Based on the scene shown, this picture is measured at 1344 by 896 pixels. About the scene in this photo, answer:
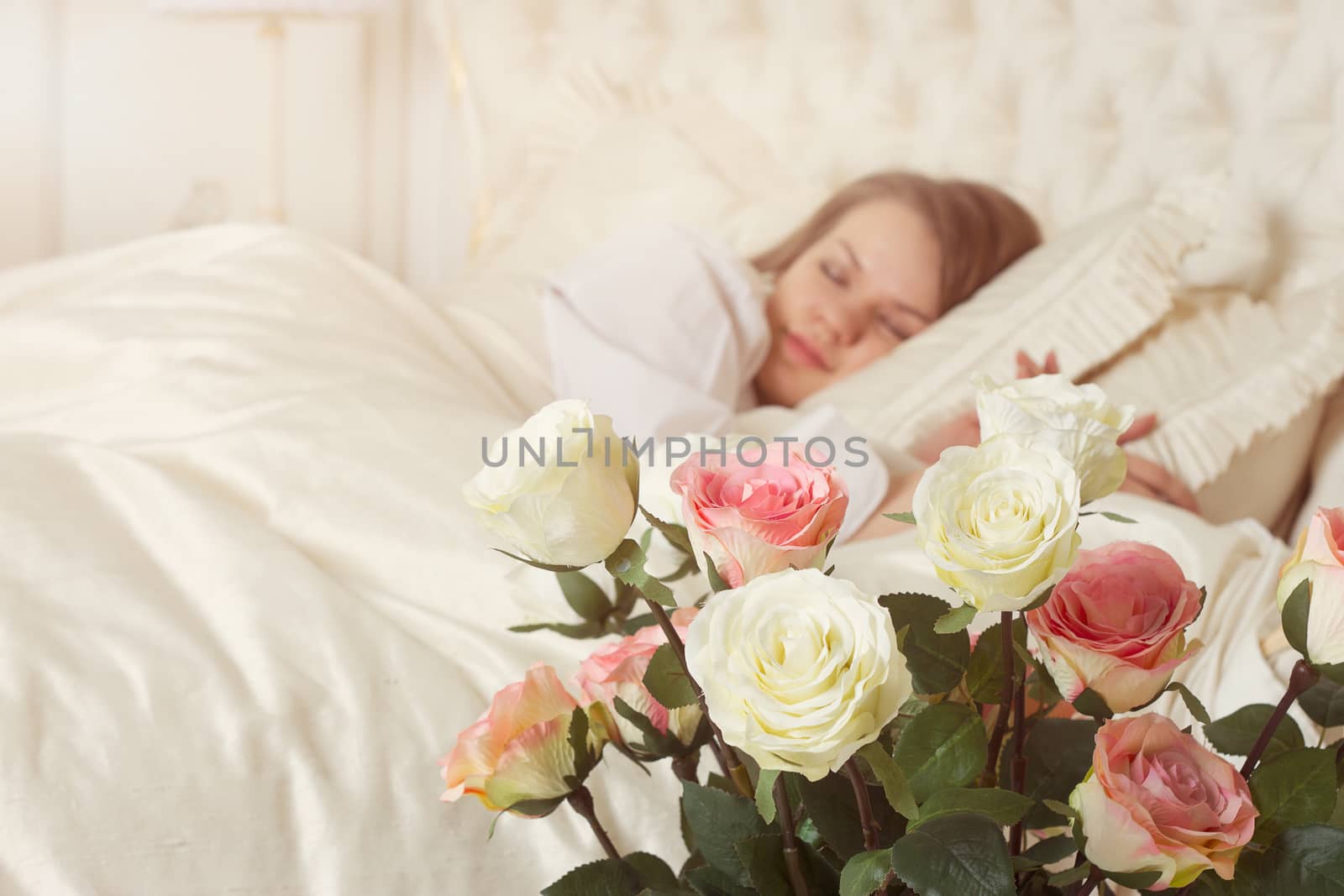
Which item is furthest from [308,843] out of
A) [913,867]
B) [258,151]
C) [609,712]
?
[258,151]

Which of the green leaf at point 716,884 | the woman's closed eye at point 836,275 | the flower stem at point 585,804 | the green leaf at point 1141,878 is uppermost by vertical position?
the green leaf at point 1141,878

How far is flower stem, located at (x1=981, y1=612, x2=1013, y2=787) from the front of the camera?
385 millimetres

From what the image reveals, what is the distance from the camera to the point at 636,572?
1.25 feet

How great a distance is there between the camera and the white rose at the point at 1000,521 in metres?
0.33

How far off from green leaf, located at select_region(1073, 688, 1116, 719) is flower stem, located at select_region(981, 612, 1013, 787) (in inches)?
0.9

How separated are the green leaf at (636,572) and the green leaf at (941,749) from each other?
9 cm

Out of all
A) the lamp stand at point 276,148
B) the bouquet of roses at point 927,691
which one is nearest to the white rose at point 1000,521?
the bouquet of roses at point 927,691

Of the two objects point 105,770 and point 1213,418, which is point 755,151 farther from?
point 105,770

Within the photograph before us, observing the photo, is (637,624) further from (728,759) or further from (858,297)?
(858,297)

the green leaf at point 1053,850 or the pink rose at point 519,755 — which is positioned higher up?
the pink rose at point 519,755

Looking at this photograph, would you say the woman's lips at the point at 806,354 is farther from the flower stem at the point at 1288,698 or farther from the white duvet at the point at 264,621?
the flower stem at the point at 1288,698

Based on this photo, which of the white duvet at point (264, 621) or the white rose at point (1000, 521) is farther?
the white duvet at point (264, 621)

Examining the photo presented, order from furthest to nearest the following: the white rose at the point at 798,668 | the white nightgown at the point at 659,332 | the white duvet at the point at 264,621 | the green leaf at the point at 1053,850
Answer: the white nightgown at the point at 659,332, the white duvet at the point at 264,621, the green leaf at the point at 1053,850, the white rose at the point at 798,668

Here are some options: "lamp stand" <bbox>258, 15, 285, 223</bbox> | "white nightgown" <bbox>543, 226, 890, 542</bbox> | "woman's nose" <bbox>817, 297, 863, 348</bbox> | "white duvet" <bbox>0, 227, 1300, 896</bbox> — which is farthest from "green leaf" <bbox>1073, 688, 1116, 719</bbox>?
"lamp stand" <bbox>258, 15, 285, 223</bbox>
